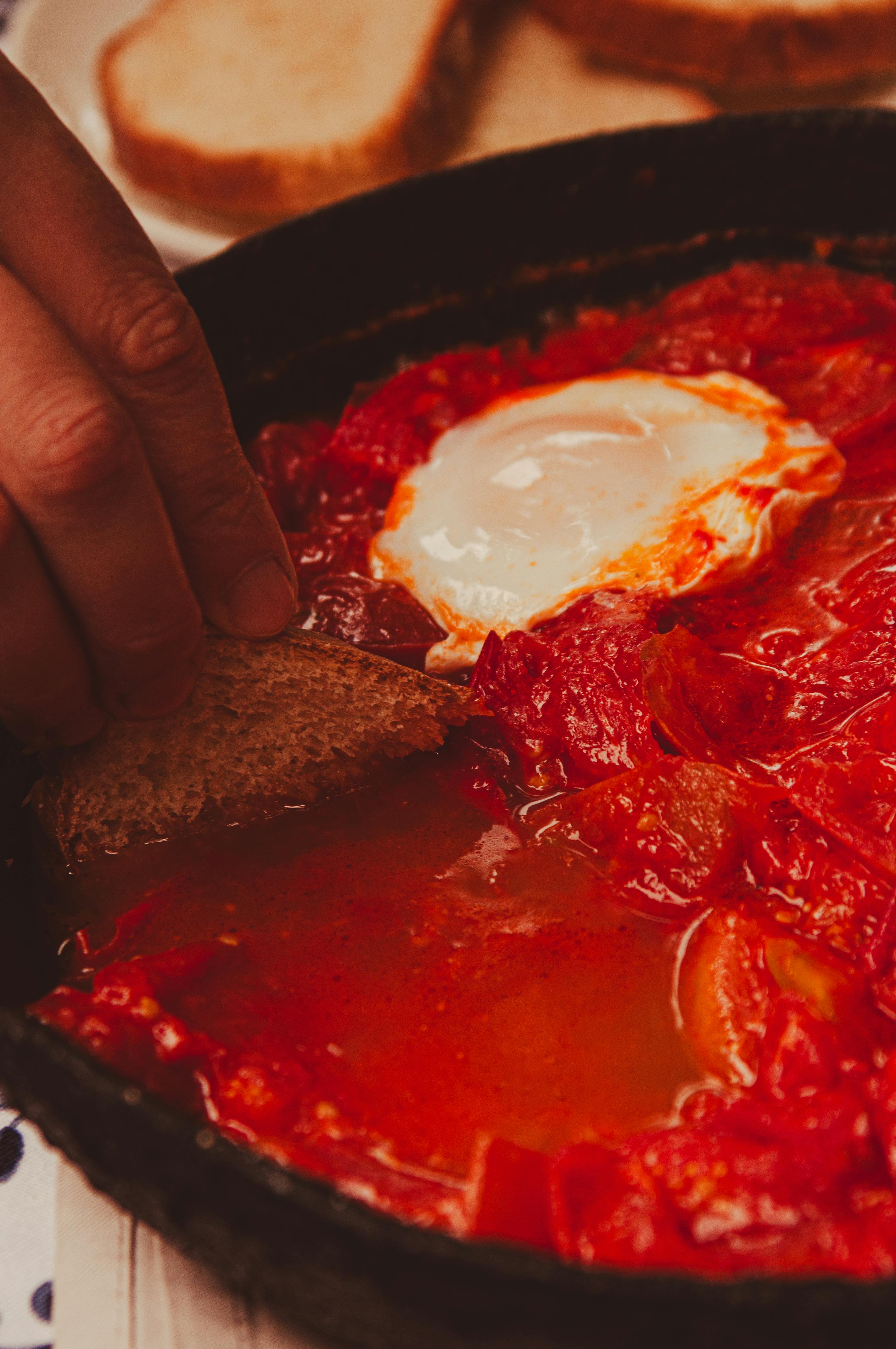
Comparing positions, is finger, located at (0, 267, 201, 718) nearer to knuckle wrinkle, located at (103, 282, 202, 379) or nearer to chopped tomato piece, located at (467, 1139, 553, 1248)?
knuckle wrinkle, located at (103, 282, 202, 379)

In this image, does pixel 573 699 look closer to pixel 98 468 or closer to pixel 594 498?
pixel 594 498

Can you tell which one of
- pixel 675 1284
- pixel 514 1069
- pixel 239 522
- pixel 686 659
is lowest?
pixel 514 1069

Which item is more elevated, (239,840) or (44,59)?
(44,59)

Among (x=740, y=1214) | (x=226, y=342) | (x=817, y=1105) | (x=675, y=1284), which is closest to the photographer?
(x=675, y=1284)

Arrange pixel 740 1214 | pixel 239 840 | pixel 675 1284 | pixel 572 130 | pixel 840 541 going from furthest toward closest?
1. pixel 572 130
2. pixel 840 541
3. pixel 239 840
4. pixel 740 1214
5. pixel 675 1284

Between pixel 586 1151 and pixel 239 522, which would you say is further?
pixel 239 522

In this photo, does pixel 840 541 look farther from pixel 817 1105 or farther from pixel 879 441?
pixel 817 1105

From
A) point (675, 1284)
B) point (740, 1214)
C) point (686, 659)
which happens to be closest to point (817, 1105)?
point (740, 1214)
